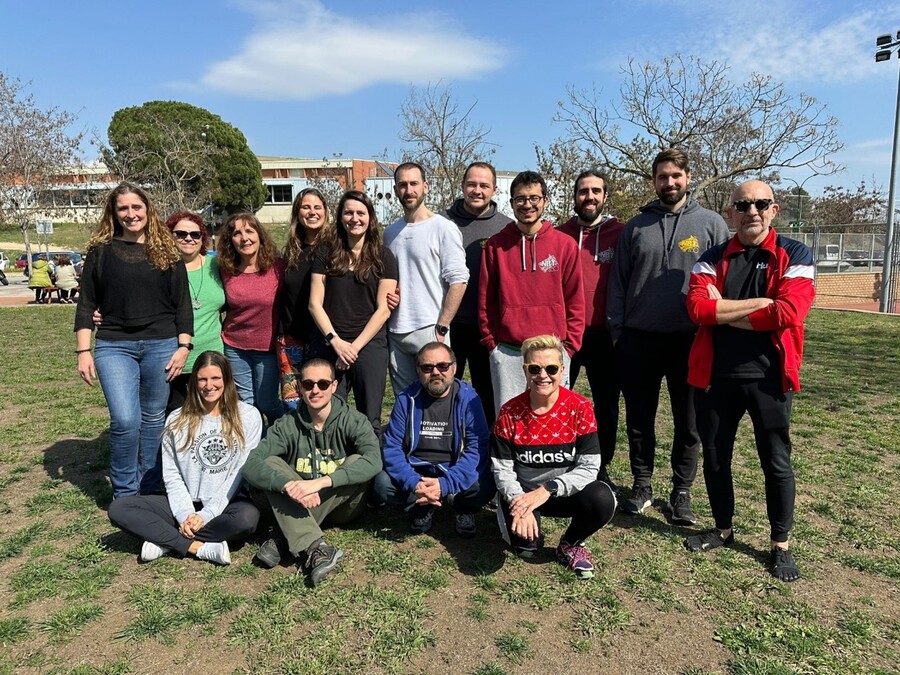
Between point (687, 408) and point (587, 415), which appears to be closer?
point (587, 415)

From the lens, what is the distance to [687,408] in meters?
Result: 4.05

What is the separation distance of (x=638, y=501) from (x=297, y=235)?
3044 millimetres

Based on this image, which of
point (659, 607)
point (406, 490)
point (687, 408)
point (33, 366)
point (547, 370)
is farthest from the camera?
point (33, 366)

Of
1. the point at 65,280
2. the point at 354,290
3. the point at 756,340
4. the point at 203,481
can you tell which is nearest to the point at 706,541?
the point at 756,340

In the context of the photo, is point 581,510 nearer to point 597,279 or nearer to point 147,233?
point 597,279

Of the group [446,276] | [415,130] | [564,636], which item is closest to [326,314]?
[446,276]

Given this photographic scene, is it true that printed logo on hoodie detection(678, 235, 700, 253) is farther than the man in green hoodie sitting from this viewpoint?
Yes

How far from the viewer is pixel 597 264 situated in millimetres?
4352

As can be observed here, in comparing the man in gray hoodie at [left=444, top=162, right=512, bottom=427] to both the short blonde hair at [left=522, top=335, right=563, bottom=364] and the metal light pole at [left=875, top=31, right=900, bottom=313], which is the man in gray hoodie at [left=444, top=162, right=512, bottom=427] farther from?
the metal light pole at [left=875, top=31, right=900, bottom=313]

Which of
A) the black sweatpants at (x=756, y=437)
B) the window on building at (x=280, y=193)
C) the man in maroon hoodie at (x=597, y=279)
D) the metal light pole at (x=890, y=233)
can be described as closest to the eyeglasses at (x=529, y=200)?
the man in maroon hoodie at (x=597, y=279)

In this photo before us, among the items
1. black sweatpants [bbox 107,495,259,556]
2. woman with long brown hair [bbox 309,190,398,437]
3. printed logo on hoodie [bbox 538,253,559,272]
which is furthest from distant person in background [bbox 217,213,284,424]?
printed logo on hoodie [bbox 538,253,559,272]

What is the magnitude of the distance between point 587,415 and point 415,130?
802 inches

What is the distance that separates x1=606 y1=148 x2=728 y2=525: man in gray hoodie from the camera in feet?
12.8

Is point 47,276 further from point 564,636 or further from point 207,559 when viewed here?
point 564,636
